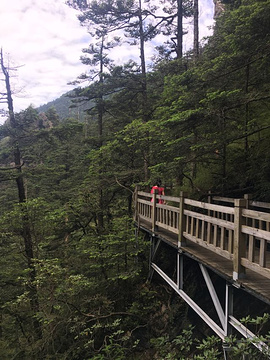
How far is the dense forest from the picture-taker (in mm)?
5281

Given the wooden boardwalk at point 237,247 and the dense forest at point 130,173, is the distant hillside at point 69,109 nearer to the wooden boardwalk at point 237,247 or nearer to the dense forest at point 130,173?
the dense forest at point 130,173

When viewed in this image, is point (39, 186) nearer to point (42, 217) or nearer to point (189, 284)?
point (42, 217)

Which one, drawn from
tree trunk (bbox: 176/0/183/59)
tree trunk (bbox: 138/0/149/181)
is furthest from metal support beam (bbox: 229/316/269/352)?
tree trunk (bbox: 176/0/183/59)

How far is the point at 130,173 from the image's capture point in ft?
32.7

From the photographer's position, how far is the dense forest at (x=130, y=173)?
5.28 m

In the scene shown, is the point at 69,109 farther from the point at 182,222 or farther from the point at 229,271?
the point at 229,271

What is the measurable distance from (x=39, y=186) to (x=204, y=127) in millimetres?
12983

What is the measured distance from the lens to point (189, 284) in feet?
22.3

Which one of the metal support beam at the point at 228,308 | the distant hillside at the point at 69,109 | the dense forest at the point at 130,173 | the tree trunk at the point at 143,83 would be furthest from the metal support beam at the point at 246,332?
the distant hillside at the point at 69,109

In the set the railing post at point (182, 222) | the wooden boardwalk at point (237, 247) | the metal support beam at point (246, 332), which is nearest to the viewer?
the metal support beam at point (246, 332)

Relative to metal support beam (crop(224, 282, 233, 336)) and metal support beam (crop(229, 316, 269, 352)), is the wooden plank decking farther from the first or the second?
metal support beam (crop(229, 316, 269, 352))

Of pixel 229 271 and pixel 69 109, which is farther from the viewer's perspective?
pixel 69 109

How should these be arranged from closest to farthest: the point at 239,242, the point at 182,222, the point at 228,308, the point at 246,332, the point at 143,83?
1. the point at 246,332
2. the point at 239,242
3. the point at 228,308
4. the point at 182,222
5. the point at 143,83

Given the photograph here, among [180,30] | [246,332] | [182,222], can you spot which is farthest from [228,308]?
[180,30]
